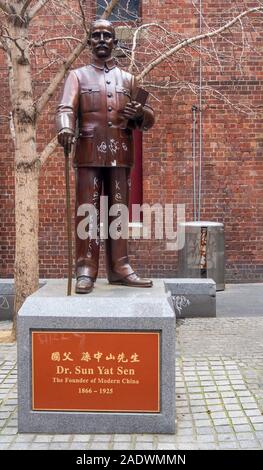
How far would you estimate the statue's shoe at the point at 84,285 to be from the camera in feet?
15.3

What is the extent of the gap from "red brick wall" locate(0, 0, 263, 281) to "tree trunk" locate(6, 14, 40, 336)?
3.87 m

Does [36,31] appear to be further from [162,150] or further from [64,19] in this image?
[162,150]

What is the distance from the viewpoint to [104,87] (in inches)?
191

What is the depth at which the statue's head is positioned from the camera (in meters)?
4.83

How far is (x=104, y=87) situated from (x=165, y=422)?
267 cm

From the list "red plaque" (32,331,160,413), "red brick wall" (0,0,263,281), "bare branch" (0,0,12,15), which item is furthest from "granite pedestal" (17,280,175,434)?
"red brick wall" (0,0,263,281)

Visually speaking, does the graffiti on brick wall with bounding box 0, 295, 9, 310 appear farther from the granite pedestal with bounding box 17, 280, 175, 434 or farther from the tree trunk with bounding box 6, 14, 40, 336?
the granite pedestal with bounding box 17, 280, 175, 434

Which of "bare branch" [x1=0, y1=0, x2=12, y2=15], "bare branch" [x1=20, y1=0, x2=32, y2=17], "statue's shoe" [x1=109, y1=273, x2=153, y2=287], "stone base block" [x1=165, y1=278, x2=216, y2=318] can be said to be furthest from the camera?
"stone base block" [x1=165, y1=278, x2=216, y2=318]

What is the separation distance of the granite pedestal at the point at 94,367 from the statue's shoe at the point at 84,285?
1.17 ft

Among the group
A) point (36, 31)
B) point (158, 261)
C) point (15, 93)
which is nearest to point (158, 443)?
point (15, 93)

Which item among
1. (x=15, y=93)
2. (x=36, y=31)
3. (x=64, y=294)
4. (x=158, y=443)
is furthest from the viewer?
(x=36, y=31)

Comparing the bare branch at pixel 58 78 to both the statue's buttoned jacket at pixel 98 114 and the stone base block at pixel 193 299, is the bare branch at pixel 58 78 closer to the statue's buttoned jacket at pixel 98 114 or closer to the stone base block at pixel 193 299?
the statue's buttoned jacket at pixel 98 114

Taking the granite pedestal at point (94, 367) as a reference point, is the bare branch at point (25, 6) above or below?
above

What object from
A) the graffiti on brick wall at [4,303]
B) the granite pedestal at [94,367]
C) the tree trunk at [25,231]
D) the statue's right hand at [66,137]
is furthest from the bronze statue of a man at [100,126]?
the graffiti on brick wall at [4,303]
